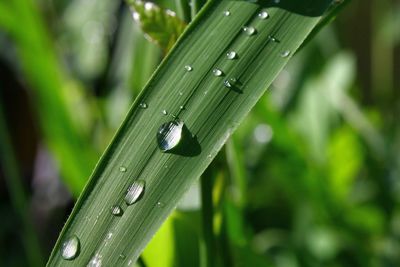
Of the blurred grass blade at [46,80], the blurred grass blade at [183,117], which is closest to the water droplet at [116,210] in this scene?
the blurred grass blade at [183,117]

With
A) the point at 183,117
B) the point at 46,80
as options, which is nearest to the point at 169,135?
the point at 183,117

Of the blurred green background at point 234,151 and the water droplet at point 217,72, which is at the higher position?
the water droplet at point 217,72

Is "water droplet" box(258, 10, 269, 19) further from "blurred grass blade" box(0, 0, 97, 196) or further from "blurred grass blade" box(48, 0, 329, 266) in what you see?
"blurred grass blade" box(0, 0, 97, 196)

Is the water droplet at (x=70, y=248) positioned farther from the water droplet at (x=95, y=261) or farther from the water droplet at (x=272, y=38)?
the water droplet at (x=272, y=38)

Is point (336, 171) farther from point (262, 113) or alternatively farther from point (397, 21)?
point (397, 21)

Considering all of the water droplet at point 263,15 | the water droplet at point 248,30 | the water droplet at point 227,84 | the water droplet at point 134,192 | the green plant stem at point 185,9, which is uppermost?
the water droplet at point 263,15

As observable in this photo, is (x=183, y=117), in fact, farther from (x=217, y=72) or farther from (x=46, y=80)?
(x=46, y=80)
